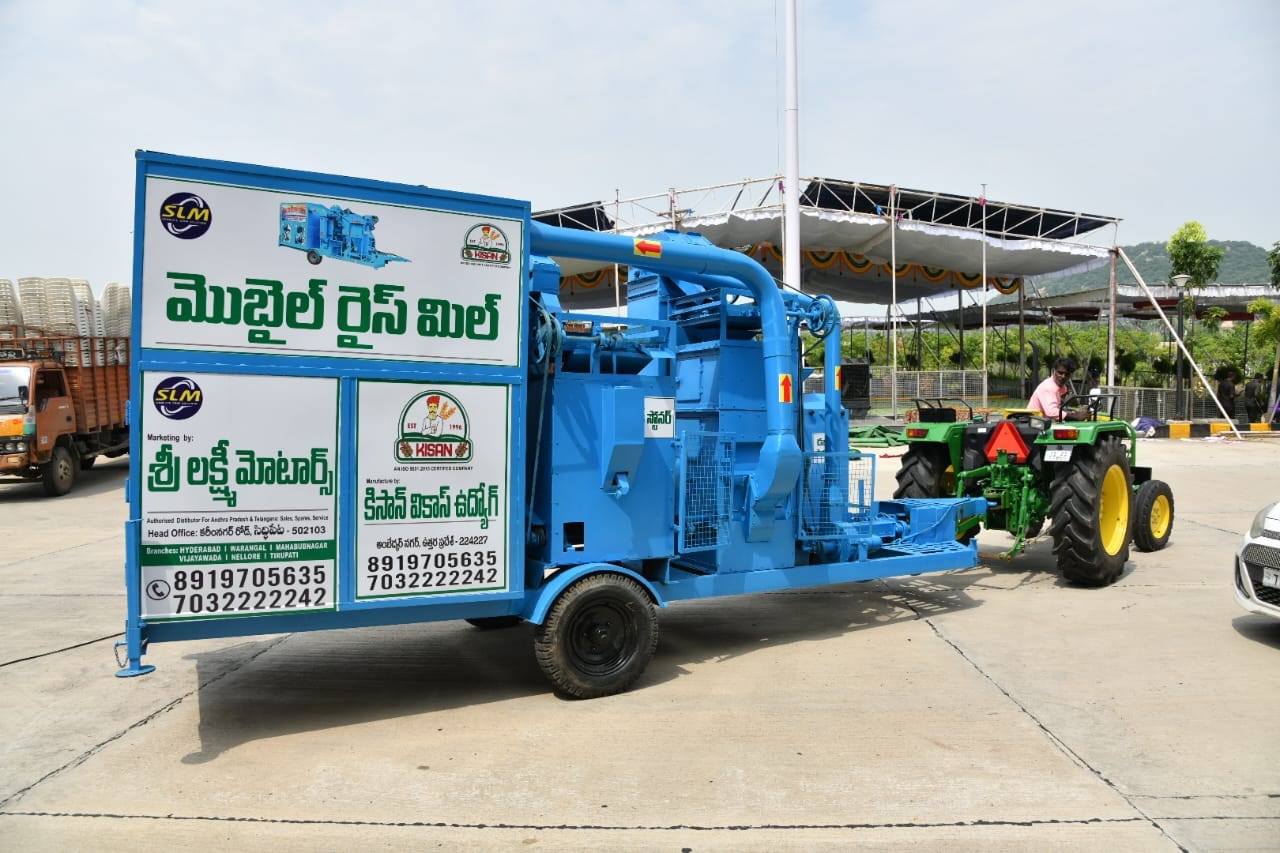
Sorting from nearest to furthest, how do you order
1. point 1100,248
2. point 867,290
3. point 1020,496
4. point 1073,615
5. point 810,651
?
point 810,651
point 1073,615
point 1020,496
point 1100,248
point 867,290

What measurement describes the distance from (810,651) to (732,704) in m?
1.30

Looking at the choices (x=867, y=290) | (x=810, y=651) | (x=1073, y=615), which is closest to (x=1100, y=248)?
(x=867, y=290)

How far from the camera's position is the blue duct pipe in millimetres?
5936

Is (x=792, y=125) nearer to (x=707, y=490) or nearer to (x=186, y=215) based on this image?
(x=707, y=490)

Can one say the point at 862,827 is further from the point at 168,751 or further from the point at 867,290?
the point at 867,290

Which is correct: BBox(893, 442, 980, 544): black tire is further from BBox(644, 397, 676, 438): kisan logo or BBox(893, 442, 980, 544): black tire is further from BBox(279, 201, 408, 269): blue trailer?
BBox(279, 201, 408, 269): blue trailer

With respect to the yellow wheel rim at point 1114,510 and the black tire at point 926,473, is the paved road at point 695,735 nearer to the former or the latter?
the yellow wheel rim at point 1114,510

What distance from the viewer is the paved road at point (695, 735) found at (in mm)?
3857

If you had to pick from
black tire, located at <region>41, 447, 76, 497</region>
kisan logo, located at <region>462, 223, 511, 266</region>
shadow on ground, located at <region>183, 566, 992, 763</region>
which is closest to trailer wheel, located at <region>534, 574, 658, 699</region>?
shadow on ground, located at <region>183, 566, 992, 763</region>

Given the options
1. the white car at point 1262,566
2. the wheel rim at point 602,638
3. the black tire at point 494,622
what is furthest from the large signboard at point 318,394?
the white car at point 1262,566

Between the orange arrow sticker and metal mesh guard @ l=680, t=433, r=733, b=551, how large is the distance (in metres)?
1.20

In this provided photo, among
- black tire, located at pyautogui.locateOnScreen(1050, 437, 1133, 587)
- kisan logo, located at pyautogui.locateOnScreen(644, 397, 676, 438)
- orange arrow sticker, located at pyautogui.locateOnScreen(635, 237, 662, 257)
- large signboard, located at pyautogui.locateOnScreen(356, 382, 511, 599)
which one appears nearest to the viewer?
large signboard, located at pyautogui.locateOnScreen(356, 382, 511, 599)

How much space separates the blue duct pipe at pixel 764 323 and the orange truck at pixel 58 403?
13.8 m

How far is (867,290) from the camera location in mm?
28656
